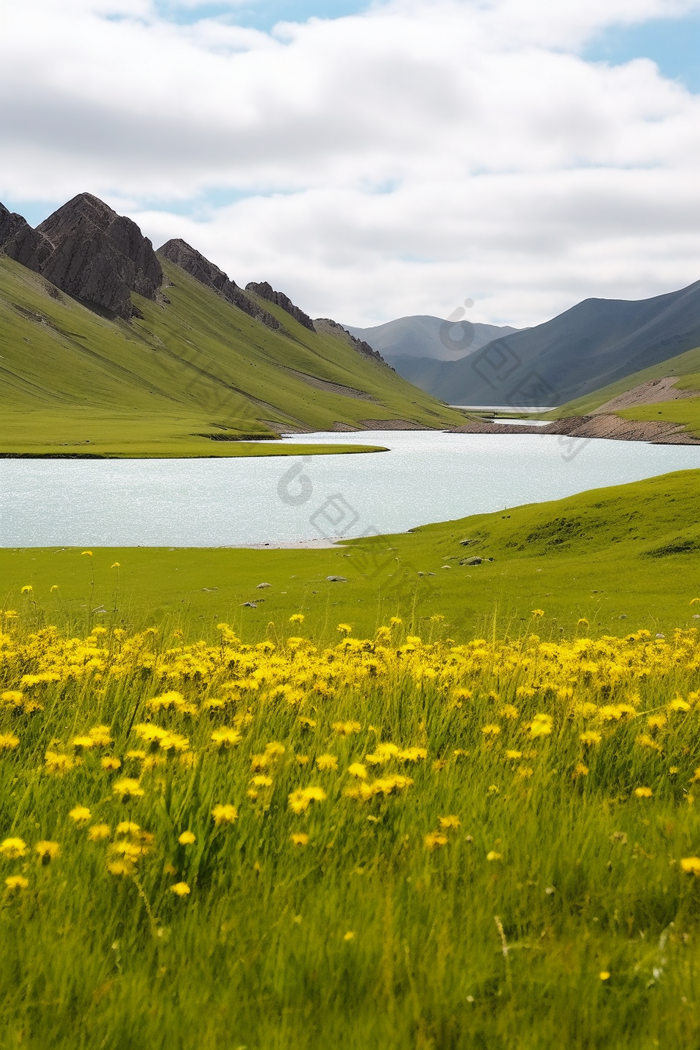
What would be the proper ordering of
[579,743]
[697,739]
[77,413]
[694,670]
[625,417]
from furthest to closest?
1. [625,417]
2. [77,413]
3. [694,670]
4. [697,739]
5. [579,743]

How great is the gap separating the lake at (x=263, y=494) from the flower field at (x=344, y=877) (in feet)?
126

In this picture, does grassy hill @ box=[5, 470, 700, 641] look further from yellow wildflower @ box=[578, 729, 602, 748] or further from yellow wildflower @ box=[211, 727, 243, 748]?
yellow wildflower @ box=[211, 727, 243, 748]

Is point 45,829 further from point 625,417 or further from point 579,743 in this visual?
point 625,417

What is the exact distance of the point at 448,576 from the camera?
29.2 metres

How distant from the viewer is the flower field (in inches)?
126

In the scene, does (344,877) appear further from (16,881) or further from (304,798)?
(16,881)

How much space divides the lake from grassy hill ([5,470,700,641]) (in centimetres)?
1061

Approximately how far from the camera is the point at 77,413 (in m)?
176

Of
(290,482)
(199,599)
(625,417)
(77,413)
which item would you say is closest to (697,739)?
(199,599)

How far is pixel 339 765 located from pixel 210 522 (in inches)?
1932

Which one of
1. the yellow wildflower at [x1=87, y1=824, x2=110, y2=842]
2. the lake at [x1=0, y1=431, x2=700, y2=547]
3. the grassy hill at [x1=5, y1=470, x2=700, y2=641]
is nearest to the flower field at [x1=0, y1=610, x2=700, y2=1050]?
the yellow wildflower at [x1=87, y1=824, x2=110, y2=842]

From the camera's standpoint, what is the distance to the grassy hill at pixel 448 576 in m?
21.1

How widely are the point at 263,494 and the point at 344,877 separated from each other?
2691 inches

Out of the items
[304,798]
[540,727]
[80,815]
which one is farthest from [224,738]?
[540,727]
